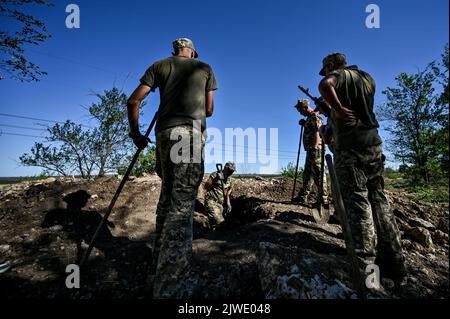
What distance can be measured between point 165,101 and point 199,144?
58cm

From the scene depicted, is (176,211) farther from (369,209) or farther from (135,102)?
(369,209)

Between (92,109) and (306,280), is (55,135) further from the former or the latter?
(306,280)

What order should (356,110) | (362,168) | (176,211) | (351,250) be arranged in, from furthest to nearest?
(356,110) → (362,168) → (176,211) → (351,250)

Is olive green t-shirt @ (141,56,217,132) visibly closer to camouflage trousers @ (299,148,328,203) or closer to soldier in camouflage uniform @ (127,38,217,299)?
soldier in camouflage uniform @ (127,38,217,299)

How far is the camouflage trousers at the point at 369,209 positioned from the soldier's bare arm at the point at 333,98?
36 centimetres

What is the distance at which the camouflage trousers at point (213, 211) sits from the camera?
6.41 m

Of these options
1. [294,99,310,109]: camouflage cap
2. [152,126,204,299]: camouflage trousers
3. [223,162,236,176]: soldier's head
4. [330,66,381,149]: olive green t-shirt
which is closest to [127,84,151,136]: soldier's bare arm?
[152,126,204,299]: camouflage trousers

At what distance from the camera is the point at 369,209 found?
8.00ft

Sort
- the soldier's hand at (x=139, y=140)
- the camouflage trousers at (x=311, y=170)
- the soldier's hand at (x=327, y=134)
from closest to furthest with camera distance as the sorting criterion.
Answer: the soldier's hand at (x=139, y=140) → the soldier's hand at (x=327, y=134) → the camouflage trousers at (x=311, y=170)

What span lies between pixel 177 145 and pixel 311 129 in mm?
4165

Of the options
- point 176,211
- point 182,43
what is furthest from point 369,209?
point 182,43

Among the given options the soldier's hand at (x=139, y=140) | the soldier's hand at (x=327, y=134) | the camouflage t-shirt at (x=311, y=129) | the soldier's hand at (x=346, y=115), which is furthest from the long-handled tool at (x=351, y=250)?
the camouflage t-shirt at (x=311, y=129)

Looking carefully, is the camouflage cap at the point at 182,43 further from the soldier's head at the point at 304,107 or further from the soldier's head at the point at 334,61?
the soldier's head at the point at 304,107

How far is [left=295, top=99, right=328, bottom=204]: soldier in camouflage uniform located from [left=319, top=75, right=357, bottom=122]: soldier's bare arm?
2847 mm
